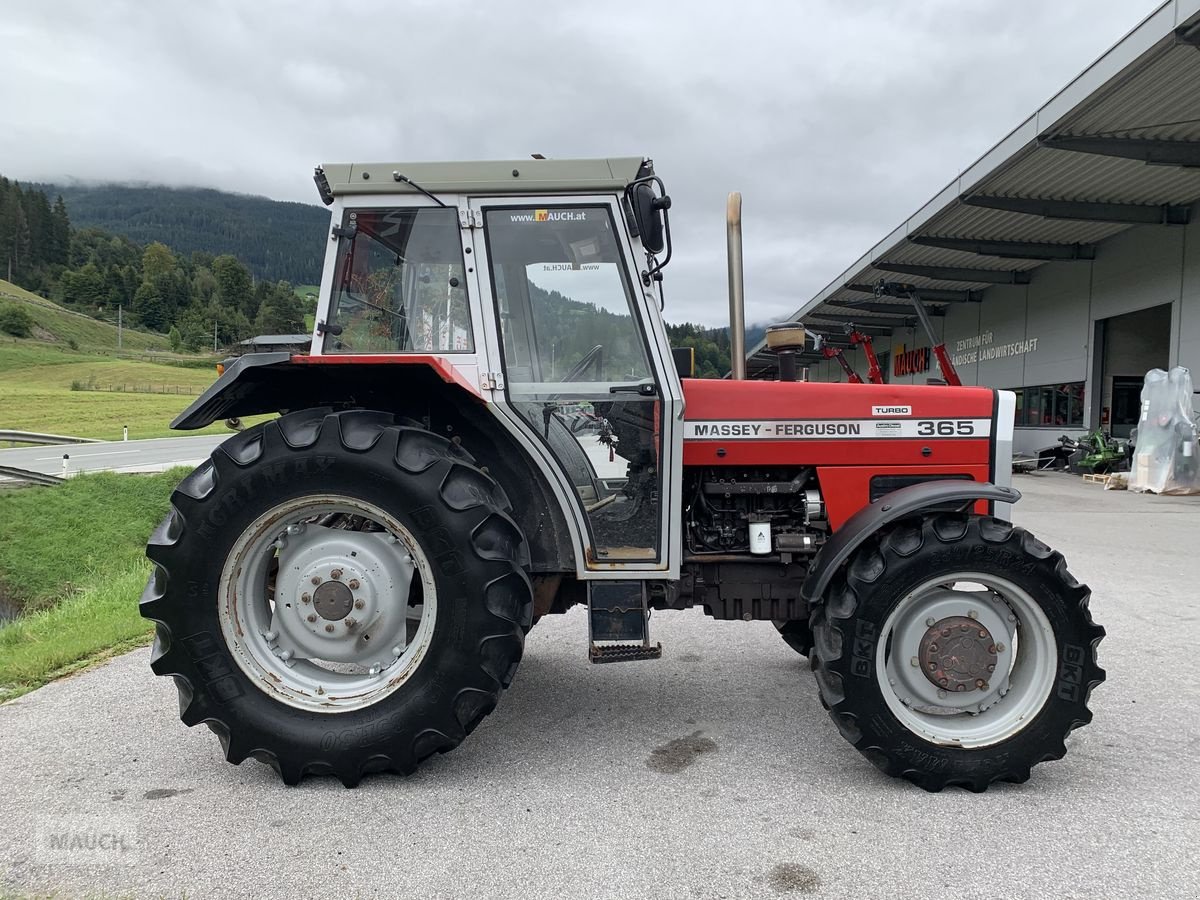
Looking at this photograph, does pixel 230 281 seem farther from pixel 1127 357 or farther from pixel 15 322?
pixel 1127 357

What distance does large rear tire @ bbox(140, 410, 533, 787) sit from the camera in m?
2.85

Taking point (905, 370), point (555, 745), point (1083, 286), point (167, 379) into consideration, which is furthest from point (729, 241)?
point (167, 379)

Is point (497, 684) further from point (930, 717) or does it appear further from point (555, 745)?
point (930, 717)

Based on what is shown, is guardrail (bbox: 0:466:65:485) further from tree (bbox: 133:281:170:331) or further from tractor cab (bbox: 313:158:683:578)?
tree (bbox: 133:281:170:331)

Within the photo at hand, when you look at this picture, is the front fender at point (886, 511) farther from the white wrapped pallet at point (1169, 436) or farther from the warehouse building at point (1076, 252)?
the white wrapped pallet at point (1169, 436)

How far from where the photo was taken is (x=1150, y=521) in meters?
9.87

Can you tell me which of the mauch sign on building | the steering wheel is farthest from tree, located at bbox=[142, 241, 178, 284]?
the steering wheel

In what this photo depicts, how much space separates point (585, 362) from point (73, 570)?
35.4 feet

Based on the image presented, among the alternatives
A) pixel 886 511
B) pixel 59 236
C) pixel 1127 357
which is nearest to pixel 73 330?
pixel 59 236

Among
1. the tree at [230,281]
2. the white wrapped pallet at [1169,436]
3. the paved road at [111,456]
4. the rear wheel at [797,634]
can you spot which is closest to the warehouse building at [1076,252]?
the white wrapped pallet at [1169,436]

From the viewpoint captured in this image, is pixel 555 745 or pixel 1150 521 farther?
pixel 1150 521

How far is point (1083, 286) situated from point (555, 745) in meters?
20.4

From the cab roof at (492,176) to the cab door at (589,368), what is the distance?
2.2 inches

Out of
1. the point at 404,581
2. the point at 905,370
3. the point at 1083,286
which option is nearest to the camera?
the point at 404,581
